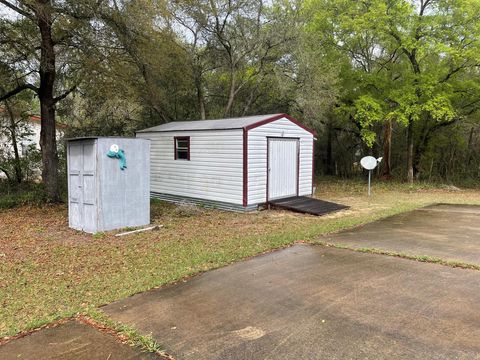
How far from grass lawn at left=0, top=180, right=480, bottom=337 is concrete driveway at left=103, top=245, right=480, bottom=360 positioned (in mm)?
525

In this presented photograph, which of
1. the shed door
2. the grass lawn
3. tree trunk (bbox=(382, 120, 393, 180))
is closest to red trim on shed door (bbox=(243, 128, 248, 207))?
the grass lawn

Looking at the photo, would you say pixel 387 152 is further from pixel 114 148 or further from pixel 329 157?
pixel 114 148

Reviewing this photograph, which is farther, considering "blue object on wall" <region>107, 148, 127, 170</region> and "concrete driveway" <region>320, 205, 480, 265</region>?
"blue object on wall" <region>107, 148, 127, 170</region>

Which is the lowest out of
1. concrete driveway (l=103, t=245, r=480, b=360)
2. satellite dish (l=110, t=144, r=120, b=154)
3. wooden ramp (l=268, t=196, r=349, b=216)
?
concrete driveway (l=103, t=245, r=480, b=360)

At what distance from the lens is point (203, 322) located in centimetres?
331

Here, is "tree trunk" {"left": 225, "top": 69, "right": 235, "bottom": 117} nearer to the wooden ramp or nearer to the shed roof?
the shed roof

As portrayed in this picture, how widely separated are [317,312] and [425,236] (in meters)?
4.04

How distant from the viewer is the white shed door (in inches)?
396

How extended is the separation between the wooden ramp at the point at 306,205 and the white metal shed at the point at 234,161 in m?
0.23

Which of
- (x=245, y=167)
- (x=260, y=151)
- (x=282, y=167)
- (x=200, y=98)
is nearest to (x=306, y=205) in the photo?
(x=282, y=167)

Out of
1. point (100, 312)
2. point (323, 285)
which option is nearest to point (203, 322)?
point (100, 312)

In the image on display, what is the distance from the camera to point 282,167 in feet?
34.1

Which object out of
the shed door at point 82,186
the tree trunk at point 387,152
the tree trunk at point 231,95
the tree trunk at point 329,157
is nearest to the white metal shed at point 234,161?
the shed door at point 82,186

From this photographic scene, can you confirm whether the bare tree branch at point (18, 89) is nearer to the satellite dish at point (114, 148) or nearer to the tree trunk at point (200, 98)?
the satellite dish at point (114, 148)
